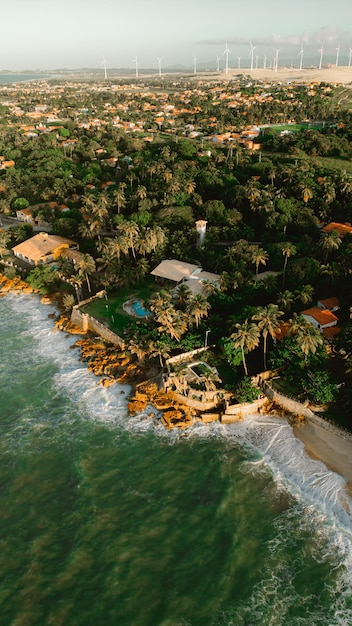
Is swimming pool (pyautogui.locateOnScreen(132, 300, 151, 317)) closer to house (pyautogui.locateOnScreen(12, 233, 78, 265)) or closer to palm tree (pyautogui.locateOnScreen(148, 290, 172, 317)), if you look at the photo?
palm tree (pyautogui.locateOnScreen(148, 290, 172, 317))

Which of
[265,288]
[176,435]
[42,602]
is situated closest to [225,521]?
[176,435]

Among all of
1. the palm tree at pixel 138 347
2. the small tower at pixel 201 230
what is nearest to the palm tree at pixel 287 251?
the small tower at pixel 201 230

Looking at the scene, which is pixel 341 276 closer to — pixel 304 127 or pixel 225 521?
pixel 225 521

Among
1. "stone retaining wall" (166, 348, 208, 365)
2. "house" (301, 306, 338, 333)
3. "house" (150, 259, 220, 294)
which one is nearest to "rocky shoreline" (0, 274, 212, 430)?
"stone retaining wall" (166, 348, 208, 365)

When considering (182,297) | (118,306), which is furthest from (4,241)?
(182,297)

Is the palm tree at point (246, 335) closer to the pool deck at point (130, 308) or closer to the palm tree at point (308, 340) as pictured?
the palm tree at point (308, 340)

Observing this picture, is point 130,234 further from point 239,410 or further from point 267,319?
point 239,410
